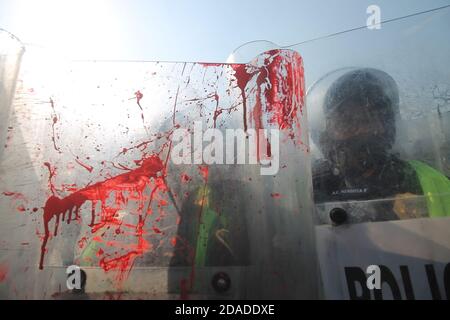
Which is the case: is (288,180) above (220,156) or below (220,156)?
below

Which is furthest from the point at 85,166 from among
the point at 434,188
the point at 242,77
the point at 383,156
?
the point at 434,188

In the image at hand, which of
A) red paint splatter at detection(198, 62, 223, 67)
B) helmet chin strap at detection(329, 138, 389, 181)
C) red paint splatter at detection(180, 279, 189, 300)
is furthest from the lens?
red paint splatter at detection(198, 62, 223, 67)

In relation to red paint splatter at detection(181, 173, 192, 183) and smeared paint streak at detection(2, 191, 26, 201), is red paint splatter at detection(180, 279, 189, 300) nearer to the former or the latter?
red paint splatter at detection(181, 173, 192, 183)

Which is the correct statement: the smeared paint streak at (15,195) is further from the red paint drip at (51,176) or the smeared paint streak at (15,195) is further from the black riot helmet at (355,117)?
the black riot helmet at (355,117)

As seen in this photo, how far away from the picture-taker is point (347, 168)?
1.22 metres

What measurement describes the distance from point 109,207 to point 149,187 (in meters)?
0.19

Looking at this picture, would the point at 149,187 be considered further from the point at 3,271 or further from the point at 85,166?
the point at 3,271

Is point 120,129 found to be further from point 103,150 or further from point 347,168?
point 347,168

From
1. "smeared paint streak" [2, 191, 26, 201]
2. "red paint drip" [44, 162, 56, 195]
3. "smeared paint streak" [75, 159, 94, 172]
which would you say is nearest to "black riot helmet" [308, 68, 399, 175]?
"smeared paint streak" [75, 159, 94, 172]

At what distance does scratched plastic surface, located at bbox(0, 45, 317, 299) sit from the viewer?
1.13 metres

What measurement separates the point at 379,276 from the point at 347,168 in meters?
0.44

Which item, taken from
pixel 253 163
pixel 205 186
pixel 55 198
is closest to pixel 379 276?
pixel 253 163
